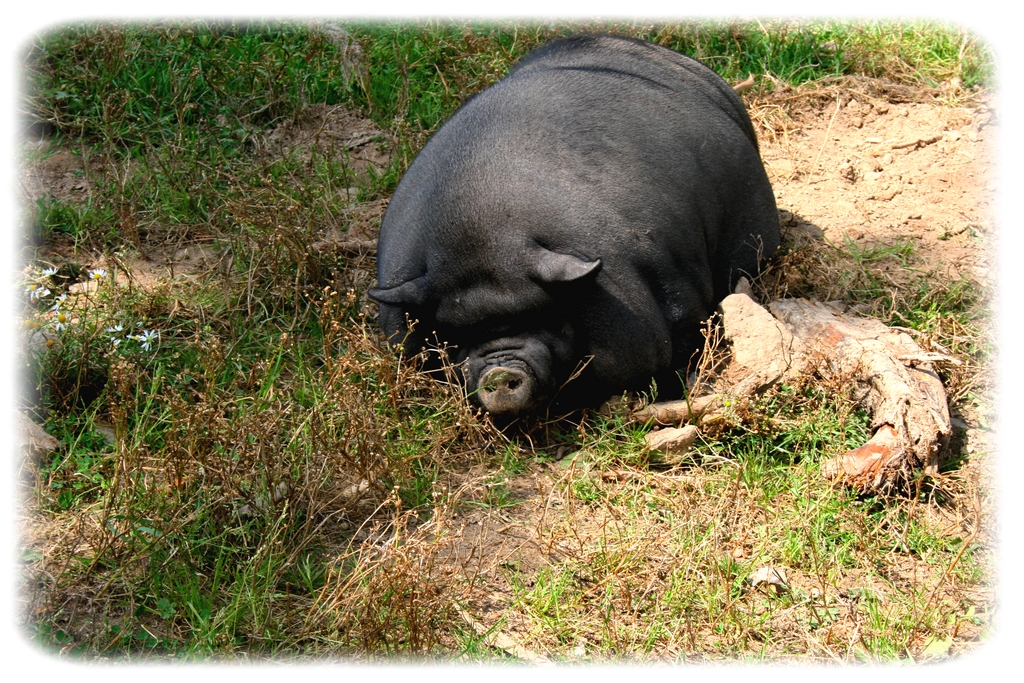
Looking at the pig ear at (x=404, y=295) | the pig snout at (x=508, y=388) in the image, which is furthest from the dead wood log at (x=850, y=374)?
the pig ear at (x=404, y=295)

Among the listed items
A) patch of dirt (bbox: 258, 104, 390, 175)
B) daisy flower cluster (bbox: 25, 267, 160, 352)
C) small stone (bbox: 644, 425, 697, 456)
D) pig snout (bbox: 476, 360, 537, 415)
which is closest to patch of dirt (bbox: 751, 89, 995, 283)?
small stone (bbox: 644, 425, 697, 456)

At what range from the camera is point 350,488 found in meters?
4.20

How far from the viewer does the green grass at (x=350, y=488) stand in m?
3.59

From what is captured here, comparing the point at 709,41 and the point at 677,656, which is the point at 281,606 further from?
the point at 709,41

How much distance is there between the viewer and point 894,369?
446cm

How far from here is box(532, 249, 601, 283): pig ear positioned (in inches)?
174

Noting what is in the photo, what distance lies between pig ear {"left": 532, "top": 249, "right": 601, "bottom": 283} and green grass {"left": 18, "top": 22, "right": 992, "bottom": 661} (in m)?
0.70

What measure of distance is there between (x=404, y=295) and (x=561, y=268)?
2.40 feet

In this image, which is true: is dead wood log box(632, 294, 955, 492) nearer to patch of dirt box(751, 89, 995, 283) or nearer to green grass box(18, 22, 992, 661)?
green grass box(18, 22, 992, 661)

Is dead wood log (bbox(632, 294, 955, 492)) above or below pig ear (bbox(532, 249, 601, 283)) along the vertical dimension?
below

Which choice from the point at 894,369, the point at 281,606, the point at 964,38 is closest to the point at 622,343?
the point at 894,369

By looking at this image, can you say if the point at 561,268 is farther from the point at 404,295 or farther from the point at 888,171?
the point at 888,171

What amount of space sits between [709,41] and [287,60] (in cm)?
305

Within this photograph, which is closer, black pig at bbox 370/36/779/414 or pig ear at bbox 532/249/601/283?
pig ear at bbox 532/249/601/283
